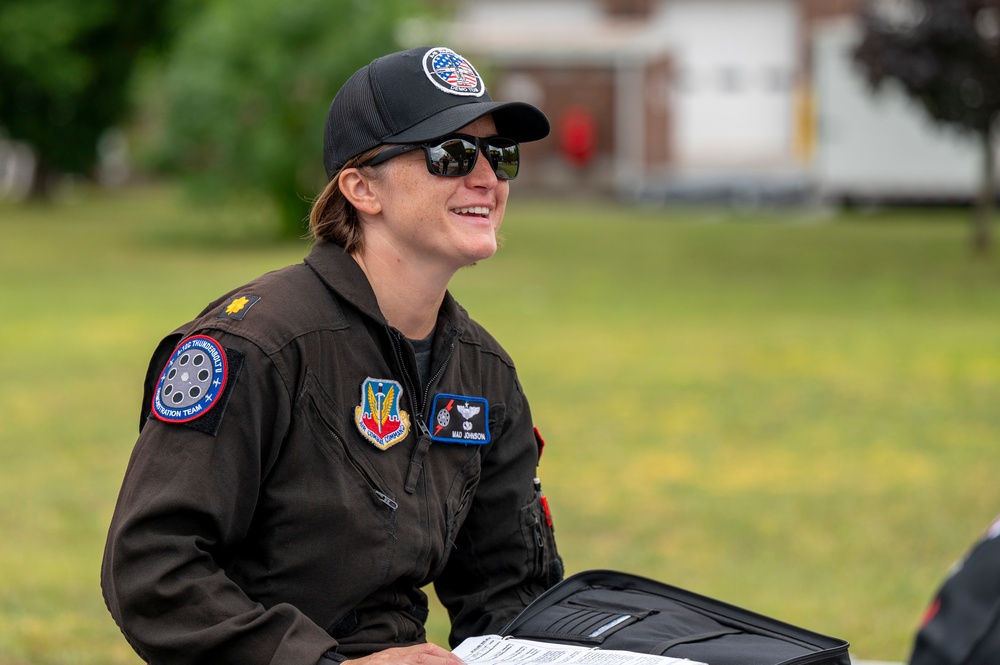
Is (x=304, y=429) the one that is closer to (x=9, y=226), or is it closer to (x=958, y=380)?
(x=958, y=380)

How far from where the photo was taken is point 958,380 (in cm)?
1182

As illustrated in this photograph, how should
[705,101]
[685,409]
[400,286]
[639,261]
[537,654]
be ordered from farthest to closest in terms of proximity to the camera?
1. [705,101]
2. [639,261]
3. [685,409]
4. [400,286]
5. [537,654]

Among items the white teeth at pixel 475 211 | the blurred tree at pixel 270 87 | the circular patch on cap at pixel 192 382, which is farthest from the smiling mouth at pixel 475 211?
the blurred tree at pixel 270 87

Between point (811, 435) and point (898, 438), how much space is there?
56 centimetres

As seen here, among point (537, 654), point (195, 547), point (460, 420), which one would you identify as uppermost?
point (460, 420)

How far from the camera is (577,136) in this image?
34969 millimetres

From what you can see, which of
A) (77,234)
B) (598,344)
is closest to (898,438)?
(598,344)

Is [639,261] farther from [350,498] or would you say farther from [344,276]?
[350,498]

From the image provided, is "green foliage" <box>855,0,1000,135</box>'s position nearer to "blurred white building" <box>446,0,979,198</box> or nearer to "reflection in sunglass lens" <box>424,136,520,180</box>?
"blurred white building" <box>446,0,979,198</box>

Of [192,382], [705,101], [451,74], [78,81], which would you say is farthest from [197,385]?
[705,101]

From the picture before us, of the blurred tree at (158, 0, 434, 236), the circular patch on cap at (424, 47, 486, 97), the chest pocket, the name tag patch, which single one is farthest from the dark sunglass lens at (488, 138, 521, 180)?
the blurred tree at (158, 0, 434, 236)

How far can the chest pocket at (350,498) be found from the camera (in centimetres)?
270

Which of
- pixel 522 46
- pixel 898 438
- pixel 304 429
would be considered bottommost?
pixel 898 438

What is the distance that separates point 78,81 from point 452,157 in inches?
1170
